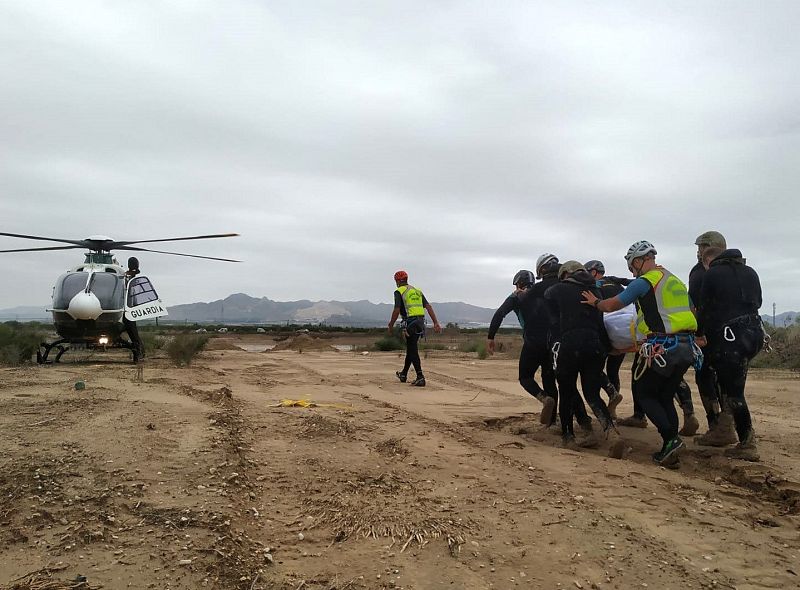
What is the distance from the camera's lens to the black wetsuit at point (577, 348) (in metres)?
6.09

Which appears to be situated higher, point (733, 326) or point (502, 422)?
point (733, 326)

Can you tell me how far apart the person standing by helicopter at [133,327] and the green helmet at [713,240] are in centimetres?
1429

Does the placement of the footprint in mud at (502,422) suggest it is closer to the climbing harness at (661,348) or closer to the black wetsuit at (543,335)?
the black wetsuit at (543,335)

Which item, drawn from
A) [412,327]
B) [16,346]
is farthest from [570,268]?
[16,346]

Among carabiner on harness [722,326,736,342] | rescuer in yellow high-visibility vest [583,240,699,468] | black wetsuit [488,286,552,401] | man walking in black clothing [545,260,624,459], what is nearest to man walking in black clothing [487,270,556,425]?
black wetsuit [488,286,552,401]

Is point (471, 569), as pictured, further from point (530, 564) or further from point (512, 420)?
point (512, 420)

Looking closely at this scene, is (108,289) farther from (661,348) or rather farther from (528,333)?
(661,348)

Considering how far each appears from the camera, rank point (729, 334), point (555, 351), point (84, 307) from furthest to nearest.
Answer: point (84, 307) < point (555, 351) < point (729, 334)

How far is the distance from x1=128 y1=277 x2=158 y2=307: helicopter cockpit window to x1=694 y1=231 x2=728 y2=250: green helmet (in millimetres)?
14538

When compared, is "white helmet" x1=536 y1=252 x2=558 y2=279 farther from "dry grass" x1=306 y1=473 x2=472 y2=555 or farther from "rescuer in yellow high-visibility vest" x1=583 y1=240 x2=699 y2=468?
"dry grass" x1=306 y1=473 x2=472 y2=555

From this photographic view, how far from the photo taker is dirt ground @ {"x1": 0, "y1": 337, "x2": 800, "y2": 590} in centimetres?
297

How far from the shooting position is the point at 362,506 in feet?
12.8

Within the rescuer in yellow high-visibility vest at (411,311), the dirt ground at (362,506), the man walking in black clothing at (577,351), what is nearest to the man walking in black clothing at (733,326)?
the dirt ground at (362,506)

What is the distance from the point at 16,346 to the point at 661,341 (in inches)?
718
